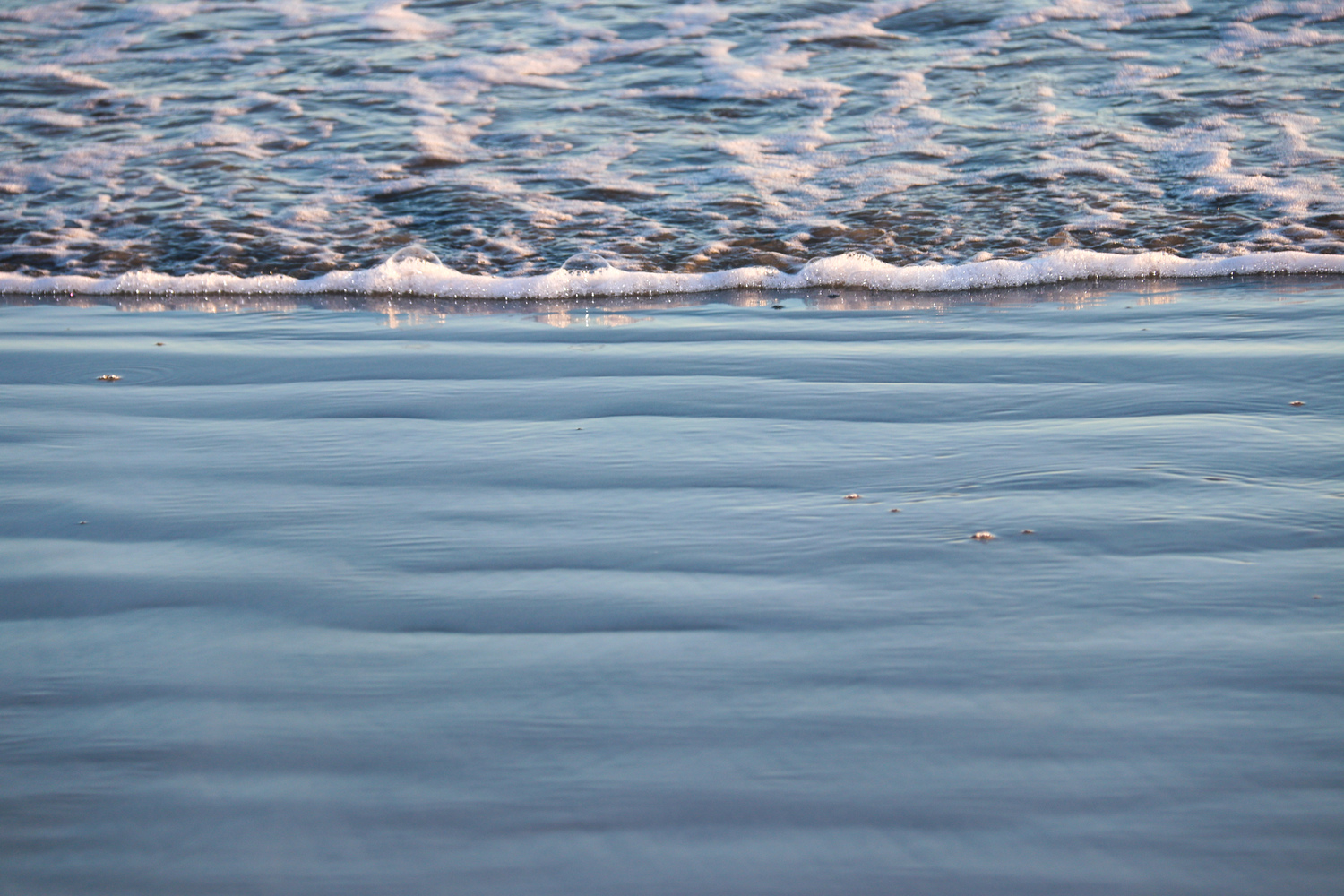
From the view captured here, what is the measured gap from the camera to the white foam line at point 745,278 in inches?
165

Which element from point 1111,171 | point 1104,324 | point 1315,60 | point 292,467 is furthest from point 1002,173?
point 292,467

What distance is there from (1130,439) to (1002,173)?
3305 millimetres

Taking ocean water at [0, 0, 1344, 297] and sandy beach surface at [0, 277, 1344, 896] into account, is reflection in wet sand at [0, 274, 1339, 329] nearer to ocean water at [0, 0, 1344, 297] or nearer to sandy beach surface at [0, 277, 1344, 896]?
ocean water at [0, 0, 1344, 297]

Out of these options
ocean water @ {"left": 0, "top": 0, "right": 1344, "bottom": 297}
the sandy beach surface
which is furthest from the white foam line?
the sandy beach surface

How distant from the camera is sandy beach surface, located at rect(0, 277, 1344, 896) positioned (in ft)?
4.08

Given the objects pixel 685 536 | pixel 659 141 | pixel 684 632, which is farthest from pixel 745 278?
pixel 684 632

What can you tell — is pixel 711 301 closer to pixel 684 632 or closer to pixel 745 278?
pixel 745 278

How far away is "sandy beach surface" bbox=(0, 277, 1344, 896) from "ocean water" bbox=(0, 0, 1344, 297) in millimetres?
1724

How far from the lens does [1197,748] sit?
1.37m

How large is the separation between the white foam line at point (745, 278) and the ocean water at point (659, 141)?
0.01 meters

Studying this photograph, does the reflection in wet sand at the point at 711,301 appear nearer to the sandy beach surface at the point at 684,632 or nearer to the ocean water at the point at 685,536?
the ocean water at the point at 685,536

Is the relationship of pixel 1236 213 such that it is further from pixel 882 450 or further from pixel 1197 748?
pixel 1197 748

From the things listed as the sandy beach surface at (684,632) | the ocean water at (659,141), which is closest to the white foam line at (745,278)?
the ocean water at (659,141)

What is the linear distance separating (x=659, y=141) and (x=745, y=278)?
219cm
